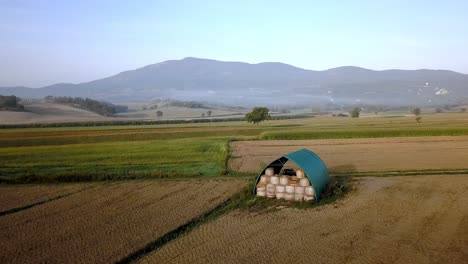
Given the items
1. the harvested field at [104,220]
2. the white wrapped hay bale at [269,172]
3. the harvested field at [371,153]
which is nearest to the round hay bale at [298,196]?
the white wrapped hay bale at [269,172]

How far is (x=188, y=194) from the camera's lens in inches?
810

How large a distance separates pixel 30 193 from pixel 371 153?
2483cm

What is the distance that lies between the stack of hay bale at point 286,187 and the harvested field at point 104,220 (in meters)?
1.94

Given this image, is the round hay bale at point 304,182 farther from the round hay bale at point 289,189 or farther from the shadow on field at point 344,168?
the shadow on field at point 344,168

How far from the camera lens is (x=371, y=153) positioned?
33750 mm

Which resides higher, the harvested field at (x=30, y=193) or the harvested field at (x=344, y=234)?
the harvested field at (x=344, y=234)

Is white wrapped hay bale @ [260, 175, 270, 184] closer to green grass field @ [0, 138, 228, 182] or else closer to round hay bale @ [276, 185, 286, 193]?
round hay bale @ [276, 185, 286, 193]

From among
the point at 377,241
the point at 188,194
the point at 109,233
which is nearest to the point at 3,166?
the point at 188,194

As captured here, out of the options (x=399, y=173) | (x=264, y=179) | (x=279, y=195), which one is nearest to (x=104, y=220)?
(x=264, y=179)

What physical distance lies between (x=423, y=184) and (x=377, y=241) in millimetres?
10096

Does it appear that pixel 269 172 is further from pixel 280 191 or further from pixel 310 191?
pixel 310 191

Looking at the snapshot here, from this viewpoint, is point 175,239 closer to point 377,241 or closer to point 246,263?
point 246,263

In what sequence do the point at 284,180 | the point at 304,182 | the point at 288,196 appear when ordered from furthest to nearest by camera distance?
the point at 284,180 → the point at 288,196 → the point at 304,182

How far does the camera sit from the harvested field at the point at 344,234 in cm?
1238
